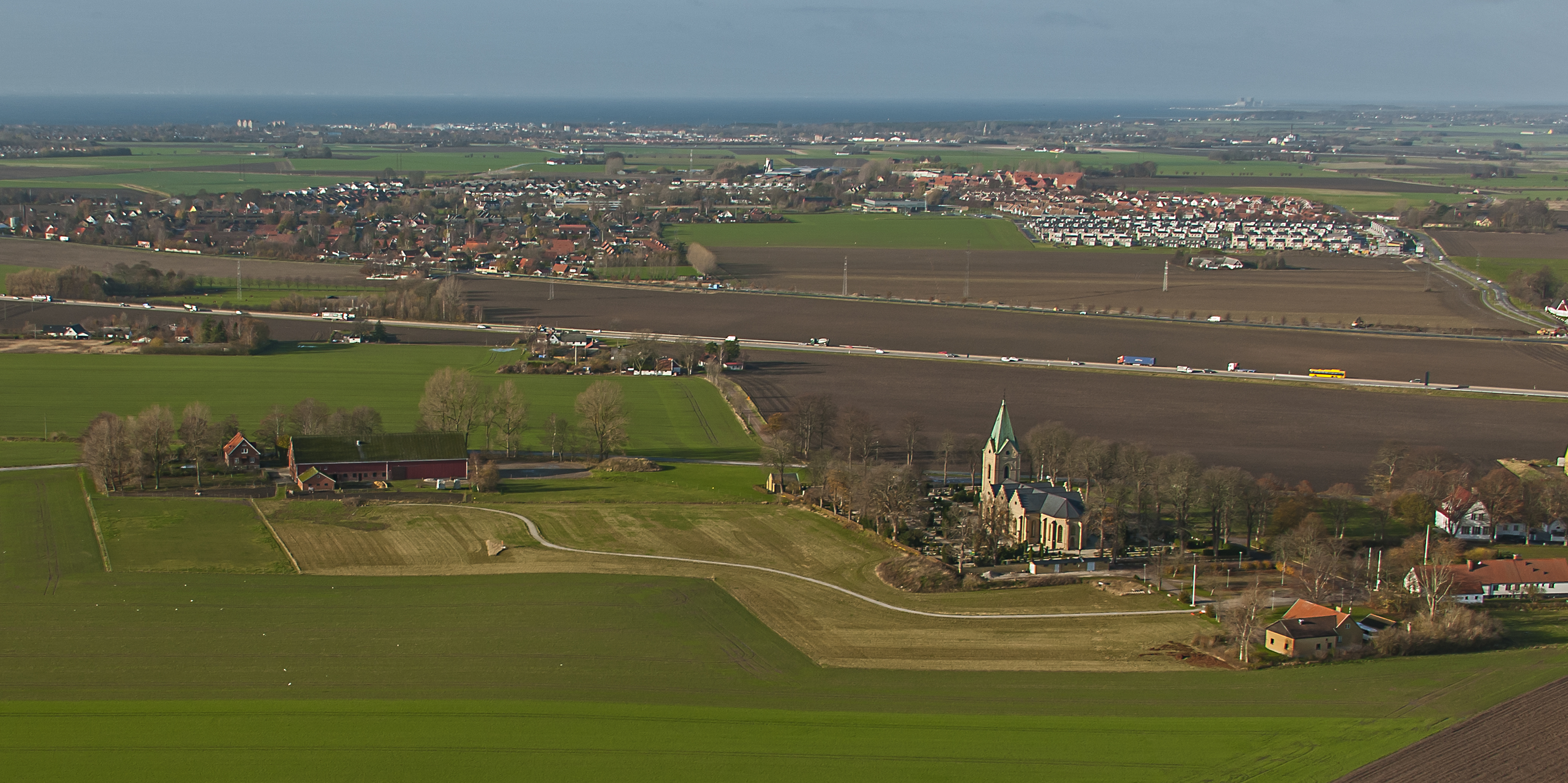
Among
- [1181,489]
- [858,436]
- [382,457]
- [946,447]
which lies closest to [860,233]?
[858,436]

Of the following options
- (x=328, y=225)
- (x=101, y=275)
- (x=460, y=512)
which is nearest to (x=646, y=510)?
(x=460, y=512)

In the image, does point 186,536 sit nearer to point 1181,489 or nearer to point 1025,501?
point 1025,501

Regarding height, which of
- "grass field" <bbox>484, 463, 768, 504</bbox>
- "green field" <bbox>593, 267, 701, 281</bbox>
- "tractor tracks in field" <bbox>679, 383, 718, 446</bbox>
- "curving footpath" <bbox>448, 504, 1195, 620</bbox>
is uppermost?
"green field" <bbox>593, 267, 701, 281</bbox>

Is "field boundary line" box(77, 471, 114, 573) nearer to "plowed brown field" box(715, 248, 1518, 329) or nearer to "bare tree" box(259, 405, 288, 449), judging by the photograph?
"bare tree" box(259, 405, 288, 449)

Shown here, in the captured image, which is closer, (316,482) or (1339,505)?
(1339,505)

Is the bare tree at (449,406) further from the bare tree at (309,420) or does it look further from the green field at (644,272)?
the green field at (644,272)

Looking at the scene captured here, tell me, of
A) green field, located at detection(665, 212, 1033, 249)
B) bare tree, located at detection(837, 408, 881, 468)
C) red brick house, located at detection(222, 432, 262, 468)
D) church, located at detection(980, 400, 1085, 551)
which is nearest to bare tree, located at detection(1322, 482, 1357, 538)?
church, located at detection(980, 400, 1085, 551)
